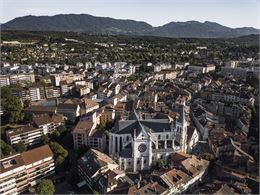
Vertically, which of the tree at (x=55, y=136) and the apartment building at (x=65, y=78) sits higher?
the apartment building at (x=65, y=78)

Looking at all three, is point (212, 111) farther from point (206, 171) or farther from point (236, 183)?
point (236, 183)

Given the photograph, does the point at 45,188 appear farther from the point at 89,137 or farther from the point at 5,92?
the point at 5,92

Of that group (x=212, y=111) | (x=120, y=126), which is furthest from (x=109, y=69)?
(x=120, y=126)

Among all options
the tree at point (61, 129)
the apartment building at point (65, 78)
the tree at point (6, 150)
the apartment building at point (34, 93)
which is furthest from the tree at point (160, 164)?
the apartment building at point (65, 78)

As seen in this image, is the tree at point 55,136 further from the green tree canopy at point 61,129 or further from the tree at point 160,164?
the tree at point 160,164

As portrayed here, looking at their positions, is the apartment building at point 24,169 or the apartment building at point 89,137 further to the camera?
the apartment building at point 89,137

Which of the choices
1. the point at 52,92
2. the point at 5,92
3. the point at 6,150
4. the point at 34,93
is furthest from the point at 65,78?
the point at 6,150
